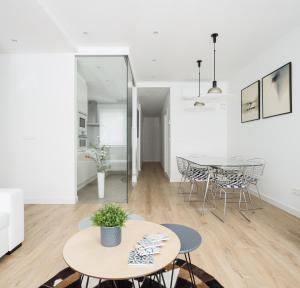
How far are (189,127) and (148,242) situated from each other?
16.6 feet

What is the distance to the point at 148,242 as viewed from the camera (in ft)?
4.72

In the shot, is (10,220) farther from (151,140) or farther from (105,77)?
(151,140)

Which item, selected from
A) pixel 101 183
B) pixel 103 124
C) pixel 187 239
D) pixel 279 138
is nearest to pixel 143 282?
pixel 187 239

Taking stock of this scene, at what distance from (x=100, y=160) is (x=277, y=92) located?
3.42 m

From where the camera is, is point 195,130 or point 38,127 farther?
point 195,130

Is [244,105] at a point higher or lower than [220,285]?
higher

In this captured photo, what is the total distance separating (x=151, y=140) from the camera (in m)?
12.5

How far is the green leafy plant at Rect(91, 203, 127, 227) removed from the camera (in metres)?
1.37

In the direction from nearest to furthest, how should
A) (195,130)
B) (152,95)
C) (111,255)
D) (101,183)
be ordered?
(111,255)
(101,183)
(195,130)
(152,95)

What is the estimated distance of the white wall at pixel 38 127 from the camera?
4.07 meters

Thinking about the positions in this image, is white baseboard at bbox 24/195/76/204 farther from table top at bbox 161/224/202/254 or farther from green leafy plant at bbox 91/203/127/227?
green leafy plant at bbox 91/203/127/227

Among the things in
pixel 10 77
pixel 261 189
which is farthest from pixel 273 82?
pixel 10 77

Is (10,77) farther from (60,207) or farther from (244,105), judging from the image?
(244,105)

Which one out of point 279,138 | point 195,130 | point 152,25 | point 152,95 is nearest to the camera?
point 152,25
